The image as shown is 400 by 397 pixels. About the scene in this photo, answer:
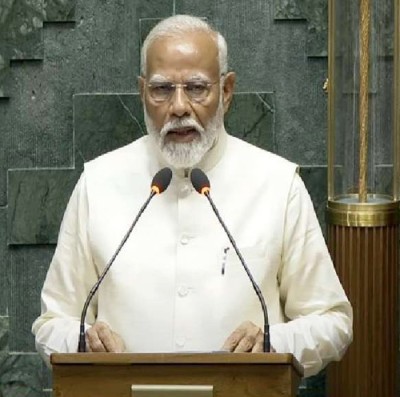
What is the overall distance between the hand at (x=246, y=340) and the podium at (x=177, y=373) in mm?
354

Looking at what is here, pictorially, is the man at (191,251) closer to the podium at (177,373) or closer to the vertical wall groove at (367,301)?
the podium at (177,373)

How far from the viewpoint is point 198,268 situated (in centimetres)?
500

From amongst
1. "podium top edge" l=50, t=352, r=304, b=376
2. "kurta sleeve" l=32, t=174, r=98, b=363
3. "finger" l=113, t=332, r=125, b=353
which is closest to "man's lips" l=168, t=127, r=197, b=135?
"kurta sleeve" l=32, t=174, r=98, b=363

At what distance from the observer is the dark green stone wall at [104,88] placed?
21.1ft

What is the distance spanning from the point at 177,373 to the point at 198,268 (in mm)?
897

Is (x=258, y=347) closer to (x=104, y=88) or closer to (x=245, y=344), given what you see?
(x=245, y=344)

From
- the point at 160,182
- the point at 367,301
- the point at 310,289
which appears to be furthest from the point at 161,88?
the point at 367,301

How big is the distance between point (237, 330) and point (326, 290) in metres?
0.49

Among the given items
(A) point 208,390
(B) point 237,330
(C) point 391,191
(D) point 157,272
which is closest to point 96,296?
(D) point 157,272

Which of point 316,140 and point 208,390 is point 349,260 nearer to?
point 316,140

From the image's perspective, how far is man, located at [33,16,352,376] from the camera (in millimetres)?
4961

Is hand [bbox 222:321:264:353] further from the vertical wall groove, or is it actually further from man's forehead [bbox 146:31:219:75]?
the vertical wall groove

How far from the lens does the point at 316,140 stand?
Result: 6469 millimetres

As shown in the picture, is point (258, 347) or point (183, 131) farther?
point (183, 131)
